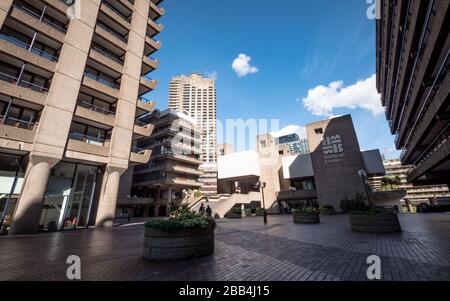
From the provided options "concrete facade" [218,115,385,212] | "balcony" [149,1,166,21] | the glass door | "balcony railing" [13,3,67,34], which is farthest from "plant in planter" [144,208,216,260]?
"balcony" [149,1,166,21]

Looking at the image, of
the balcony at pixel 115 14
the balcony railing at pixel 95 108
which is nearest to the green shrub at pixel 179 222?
the balcony railing at pixel 95 108

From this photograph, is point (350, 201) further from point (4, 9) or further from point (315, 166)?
point (4, 9)

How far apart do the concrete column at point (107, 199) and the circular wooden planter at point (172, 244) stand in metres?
14.8

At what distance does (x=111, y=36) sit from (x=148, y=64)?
4.48m

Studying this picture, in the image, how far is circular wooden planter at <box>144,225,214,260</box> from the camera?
20.3 feet

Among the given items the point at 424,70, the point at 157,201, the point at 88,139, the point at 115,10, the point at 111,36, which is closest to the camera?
the point at 424,70

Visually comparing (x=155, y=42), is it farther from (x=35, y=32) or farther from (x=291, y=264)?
(x=291, y=264)

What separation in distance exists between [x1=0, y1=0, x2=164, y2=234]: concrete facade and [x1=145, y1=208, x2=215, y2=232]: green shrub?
1359 cm

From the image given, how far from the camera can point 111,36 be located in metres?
21.6

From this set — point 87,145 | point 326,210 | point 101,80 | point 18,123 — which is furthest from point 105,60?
point 326,210

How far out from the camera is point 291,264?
17.9 feet

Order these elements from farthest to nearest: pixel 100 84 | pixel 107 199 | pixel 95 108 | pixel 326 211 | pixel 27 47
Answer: pixel 326 211, pixel 95 108, pixel 100 84, pixel 107 199, pixel 27 47
